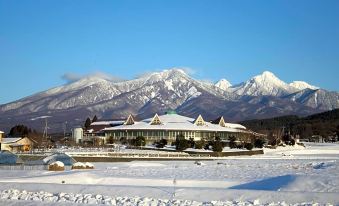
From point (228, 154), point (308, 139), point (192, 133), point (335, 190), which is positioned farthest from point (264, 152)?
point (308, 139)

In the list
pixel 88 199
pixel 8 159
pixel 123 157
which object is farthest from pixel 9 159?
pixel 88 199

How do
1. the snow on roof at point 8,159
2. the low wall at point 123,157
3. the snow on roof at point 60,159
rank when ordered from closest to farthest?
1. the snow on roof at point 60,159
2. the snow on roof at point 8,159
3. the low wall at point 123,157

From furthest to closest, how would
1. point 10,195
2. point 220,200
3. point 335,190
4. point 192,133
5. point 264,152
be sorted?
point 192,133 → point 264,152 → point 335,190 → point 10,195 → point 220,200

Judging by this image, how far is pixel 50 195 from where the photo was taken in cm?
2073

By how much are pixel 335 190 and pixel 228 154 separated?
48.2m

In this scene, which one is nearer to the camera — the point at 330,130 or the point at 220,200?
the point at 220,200

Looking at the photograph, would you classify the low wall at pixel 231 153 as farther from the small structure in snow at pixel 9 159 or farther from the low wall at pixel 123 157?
the small structure in snow at pixel 9 159

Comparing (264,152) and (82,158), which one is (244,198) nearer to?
(82,158)

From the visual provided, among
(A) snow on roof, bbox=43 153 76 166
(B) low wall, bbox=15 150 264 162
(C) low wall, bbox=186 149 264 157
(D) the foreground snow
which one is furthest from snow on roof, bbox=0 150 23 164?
(D) the foreground snow

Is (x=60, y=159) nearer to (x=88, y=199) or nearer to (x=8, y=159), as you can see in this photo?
(x=8, y=159)

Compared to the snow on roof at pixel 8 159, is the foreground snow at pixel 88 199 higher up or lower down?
lower down

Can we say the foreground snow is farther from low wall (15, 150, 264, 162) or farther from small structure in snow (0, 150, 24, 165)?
low wall (15, 150, 264, 162)

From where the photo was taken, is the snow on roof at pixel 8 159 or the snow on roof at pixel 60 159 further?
the snow on roof at pixel 8 159

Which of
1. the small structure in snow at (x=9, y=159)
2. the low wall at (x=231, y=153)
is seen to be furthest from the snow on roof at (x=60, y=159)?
the low wall at (x=231, y=153)
